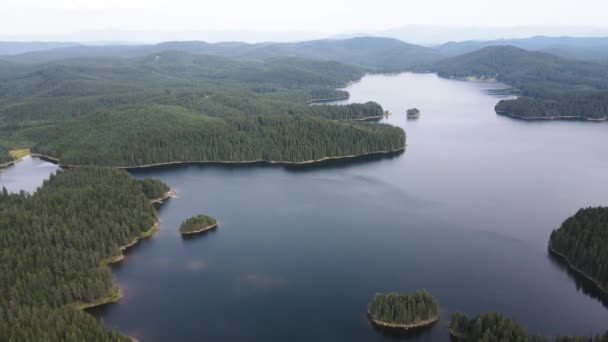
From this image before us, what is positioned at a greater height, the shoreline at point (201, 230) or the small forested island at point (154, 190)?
the small forested island at point (154, 190)

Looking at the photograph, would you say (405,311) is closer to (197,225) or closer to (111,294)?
(111,294)

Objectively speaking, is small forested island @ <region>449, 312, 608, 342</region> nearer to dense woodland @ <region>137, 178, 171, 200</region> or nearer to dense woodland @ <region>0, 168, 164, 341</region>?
dense woodland @ <region>0, 168, 164, 341</region>

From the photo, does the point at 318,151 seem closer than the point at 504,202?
No

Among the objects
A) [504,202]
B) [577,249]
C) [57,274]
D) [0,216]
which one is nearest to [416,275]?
[577,249]

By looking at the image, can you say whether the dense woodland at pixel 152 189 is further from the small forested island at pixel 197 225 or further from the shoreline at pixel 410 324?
the shoreline at pixel 410 324

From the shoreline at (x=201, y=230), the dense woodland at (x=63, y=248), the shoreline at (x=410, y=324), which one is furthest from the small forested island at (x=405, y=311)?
the shoreline at (x=201, y=230)

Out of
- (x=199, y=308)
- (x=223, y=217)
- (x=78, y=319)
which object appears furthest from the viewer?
(x=223, y=217)

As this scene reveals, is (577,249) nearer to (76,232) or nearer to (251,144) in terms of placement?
(76,232)
